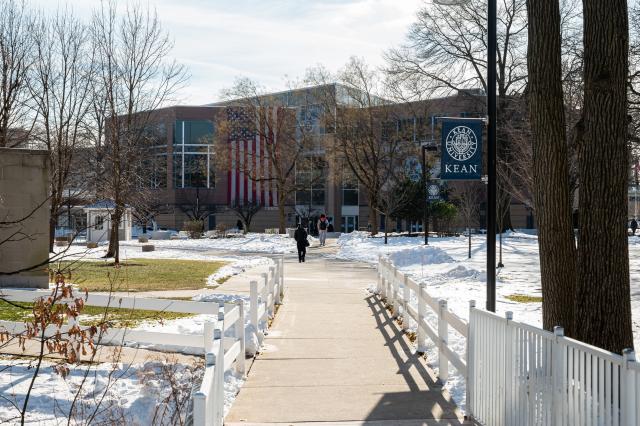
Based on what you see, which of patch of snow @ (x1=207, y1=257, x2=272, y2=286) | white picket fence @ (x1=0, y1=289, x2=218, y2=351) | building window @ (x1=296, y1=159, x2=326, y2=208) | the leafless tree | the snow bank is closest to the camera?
white picket fence @ (x1=0, y1=289, x2=218, y2=351)

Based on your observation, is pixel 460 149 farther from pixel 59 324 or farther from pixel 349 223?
pixel 349 223

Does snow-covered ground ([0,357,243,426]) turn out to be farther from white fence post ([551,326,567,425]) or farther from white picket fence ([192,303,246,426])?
white fence post ([551,326,567,425])

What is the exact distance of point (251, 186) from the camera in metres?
70.8

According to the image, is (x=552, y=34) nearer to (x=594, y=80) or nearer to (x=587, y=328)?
(x=594, y=80)

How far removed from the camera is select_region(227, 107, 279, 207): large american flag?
58406mm

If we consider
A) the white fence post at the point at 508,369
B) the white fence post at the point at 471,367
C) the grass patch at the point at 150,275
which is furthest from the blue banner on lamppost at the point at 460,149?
the grass patch at the point at 150,275

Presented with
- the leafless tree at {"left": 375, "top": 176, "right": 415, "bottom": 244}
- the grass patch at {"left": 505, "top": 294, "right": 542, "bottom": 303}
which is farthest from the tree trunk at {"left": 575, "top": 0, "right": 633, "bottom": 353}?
the leafless tree at {"left": 375, "top": 176, "right": 415, "bottom": 244}

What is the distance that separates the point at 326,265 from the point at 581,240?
22.5 meters

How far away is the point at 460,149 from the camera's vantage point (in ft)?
40.1

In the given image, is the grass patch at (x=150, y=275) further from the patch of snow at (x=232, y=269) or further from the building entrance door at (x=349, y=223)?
the building entrance door at (x=349, y=223)

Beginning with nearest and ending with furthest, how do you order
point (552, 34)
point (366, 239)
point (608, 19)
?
point (608, 19)
point (552, 34)
point (366, 239)

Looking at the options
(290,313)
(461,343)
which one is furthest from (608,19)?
(290,313)

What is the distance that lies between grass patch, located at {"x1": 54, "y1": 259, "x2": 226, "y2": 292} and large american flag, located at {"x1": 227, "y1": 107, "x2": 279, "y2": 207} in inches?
1164

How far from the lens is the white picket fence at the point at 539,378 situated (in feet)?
13.9
